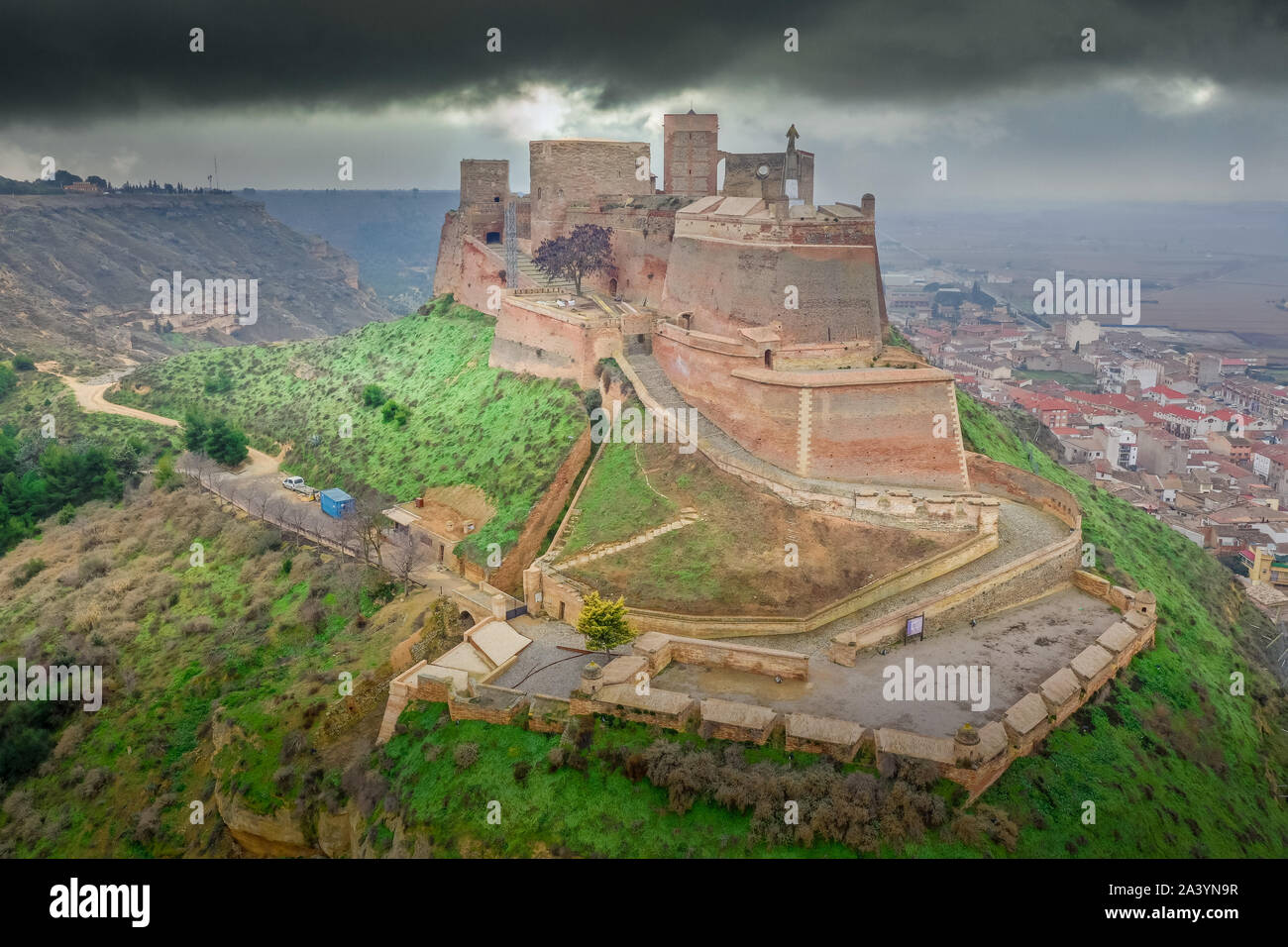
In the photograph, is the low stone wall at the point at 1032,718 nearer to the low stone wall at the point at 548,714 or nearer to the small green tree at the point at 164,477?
the low stone wall at the point at 548,714

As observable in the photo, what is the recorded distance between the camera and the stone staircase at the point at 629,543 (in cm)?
2508

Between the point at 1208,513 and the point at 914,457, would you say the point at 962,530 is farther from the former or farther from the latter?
the point at 1208,513

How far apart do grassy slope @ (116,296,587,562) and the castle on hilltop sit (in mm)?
Result: 1938

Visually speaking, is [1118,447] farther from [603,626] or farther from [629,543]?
[603,626]

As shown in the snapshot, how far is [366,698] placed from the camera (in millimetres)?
22406

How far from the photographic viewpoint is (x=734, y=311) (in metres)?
31.3

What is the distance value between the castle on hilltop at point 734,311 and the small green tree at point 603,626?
6834mm

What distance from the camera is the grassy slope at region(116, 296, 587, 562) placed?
31.8 meters

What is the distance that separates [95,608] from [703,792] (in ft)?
76.6

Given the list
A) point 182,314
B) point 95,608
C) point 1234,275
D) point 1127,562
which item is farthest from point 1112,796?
point 1234,275

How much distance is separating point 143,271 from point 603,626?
296 ft

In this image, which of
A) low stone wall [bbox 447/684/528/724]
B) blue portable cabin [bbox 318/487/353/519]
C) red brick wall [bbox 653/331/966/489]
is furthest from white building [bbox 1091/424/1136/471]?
low stone wall [bbox 447/684/528/724]

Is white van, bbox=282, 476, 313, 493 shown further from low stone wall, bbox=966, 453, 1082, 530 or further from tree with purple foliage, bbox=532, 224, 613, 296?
low stone wall, bbox=966, 453, 1082, 530
